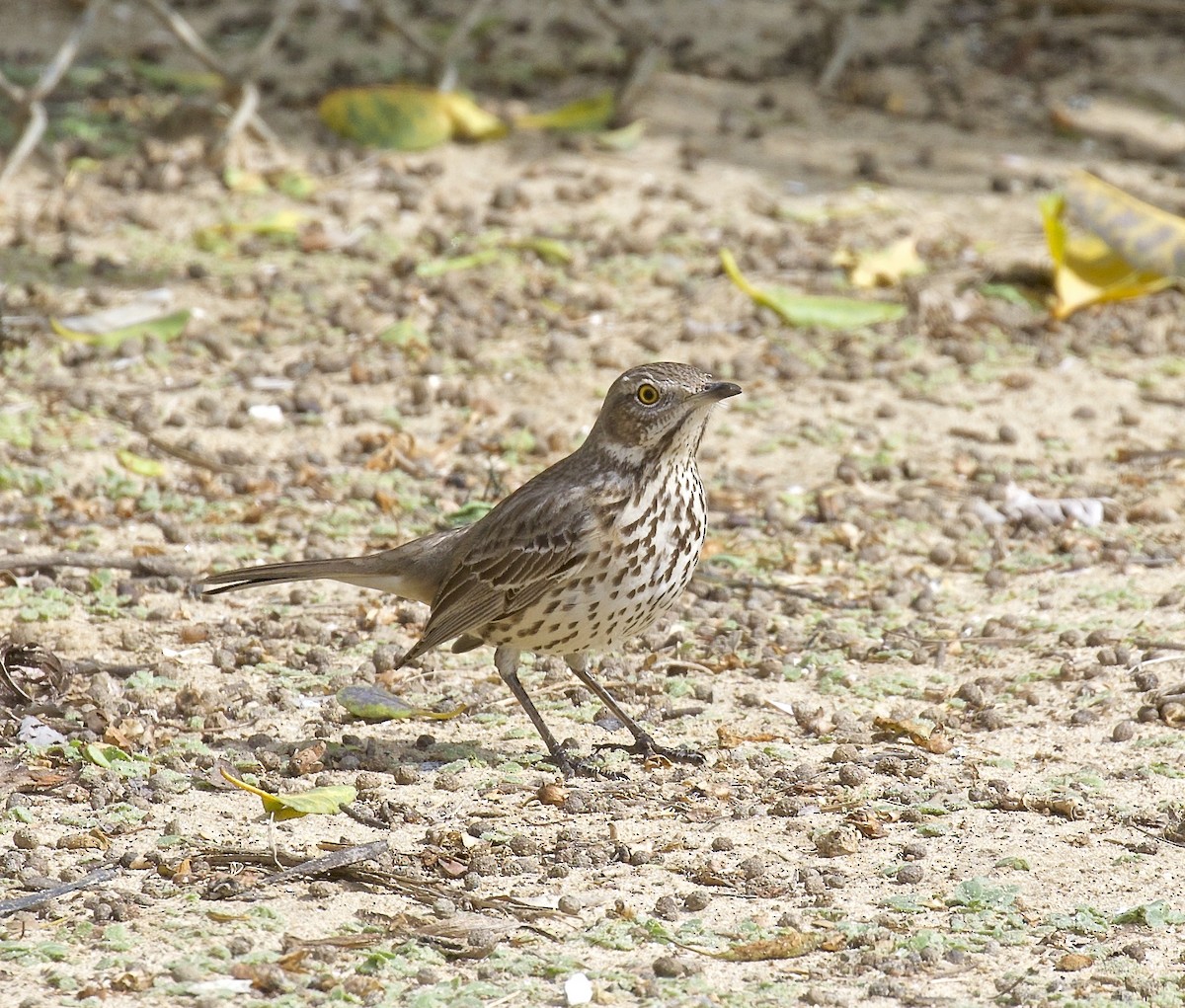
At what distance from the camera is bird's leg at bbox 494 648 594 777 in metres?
5.49

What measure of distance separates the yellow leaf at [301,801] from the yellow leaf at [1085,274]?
16.5 feet

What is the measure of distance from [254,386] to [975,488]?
3212 mm

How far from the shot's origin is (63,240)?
906 centimetres

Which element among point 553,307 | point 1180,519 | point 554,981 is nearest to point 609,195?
point 553,307

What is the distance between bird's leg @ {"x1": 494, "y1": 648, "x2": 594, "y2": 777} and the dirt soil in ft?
0.37

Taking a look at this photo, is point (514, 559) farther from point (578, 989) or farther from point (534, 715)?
point (578, 989)

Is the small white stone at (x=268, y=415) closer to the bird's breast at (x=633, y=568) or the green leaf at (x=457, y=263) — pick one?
the green leaf at (x=457, y=263)

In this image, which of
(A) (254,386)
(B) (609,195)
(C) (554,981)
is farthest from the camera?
(B) (609,195)

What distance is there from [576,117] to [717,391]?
5300 millimetres

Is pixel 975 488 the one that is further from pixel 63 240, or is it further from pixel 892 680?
pixel 63 240

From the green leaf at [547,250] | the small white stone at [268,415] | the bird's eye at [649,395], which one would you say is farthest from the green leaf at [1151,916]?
the green leaf at [547,250]

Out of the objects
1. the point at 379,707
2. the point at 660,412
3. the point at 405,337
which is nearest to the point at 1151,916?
the point at 660,412

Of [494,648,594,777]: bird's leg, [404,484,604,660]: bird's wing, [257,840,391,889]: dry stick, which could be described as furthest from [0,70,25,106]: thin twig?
[257,840,391,889]: dry stick

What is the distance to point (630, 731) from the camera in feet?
19.0
